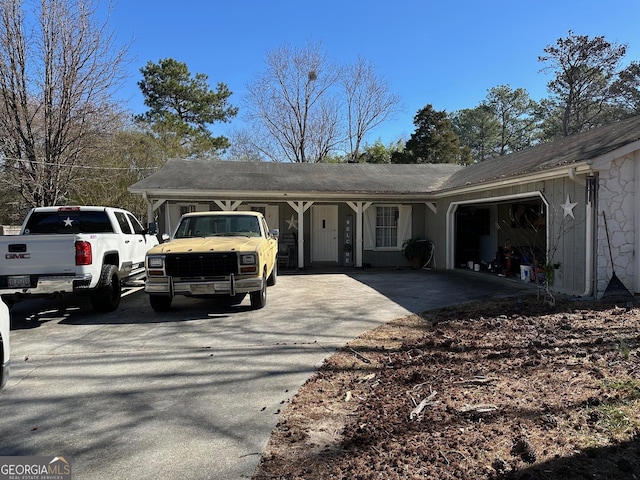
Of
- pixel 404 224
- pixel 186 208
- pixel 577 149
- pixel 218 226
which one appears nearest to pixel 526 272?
pixel 577 149

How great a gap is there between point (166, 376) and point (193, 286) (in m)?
2.57

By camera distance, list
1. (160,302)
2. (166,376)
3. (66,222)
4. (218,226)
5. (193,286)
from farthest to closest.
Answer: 1. (218,226)
2. (66,222)
3. (160,302)
4. (193,286)
5. (166,376)

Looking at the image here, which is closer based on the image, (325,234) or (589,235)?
(589,235)

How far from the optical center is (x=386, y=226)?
51.6 feet

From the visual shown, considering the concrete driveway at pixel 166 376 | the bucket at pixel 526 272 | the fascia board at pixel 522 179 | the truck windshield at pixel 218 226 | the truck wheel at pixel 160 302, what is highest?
the fascia board at pixel 522 179

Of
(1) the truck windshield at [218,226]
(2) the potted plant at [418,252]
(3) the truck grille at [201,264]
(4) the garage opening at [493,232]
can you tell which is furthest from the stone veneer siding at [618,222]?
(2) the potted plant at [418,252]

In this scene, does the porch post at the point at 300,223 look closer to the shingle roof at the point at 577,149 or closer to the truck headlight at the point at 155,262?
the shingle roof at the point at 577,149

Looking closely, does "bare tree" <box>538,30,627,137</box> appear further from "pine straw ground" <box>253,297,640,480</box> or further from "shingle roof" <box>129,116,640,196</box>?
"pine straw ground" <box>253,297,640,480</box>

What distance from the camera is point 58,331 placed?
641 centimetres

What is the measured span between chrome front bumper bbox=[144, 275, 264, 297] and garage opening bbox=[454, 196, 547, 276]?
28.7 feet

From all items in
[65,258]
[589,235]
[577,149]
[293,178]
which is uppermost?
[293,178]

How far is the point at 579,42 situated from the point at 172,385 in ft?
112

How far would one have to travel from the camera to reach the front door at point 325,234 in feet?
51.6

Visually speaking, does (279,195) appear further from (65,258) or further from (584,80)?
(584,80)
